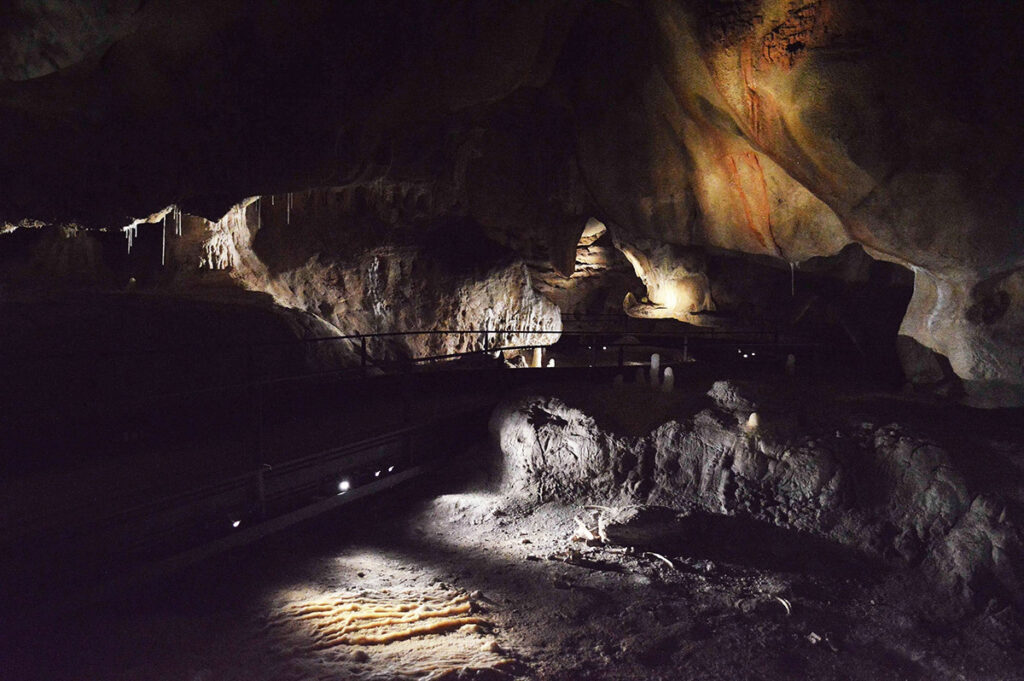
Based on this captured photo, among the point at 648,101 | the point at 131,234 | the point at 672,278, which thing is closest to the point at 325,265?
the point at 131,234

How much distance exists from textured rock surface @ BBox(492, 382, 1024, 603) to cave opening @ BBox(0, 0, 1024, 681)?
34 mm

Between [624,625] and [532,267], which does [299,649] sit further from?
[532,267]

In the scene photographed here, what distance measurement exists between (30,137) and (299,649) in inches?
247

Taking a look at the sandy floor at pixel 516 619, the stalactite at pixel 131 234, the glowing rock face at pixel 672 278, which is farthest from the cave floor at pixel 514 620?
the glowing rock face at pixel 672 278

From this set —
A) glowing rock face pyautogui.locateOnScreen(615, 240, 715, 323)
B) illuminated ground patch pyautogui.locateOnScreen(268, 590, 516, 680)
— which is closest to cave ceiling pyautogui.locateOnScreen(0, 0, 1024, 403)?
illuminated ground patch pyautogui.locateOnScreen(268, 590, 516, 680)

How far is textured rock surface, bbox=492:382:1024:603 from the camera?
6332 millimetres

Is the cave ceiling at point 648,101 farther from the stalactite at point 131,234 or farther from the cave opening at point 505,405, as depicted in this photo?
the stalactite at point 131,234

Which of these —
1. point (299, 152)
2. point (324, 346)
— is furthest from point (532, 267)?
point (299, 152)

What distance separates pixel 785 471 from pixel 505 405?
3218 millimetres

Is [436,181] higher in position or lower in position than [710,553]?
higher

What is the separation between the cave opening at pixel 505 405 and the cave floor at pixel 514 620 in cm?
3

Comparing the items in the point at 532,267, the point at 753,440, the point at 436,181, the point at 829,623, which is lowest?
the point at 829,623

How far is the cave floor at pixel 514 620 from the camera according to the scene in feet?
14.6

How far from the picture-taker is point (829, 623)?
5.56 metres
